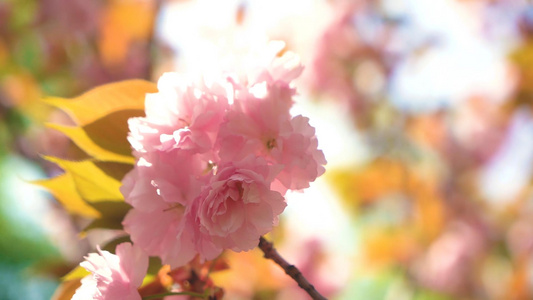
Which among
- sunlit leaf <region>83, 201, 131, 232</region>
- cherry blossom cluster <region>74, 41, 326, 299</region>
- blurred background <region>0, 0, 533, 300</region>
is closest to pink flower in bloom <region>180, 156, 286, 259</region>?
cherry blossom cluster <region>74, 41, 326, 299</region>

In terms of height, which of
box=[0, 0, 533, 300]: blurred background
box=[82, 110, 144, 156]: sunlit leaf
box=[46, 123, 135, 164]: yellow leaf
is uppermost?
box=[0, 0, 533, 300]: blurred background

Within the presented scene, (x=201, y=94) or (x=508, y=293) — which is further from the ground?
(x=508, y=293)

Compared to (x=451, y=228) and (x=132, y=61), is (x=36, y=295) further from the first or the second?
(x=451, y=228)

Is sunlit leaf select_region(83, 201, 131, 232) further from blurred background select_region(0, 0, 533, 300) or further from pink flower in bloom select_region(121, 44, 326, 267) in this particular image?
blurred background select_region(0, 0, 533, 300)

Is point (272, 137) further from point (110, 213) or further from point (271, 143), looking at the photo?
point (110, 213)

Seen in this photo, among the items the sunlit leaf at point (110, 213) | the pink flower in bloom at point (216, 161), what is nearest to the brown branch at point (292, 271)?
the pink flower in bloom at point (216, 161)

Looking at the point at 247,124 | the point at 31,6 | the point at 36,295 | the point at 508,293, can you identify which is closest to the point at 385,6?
the point at 508,293
